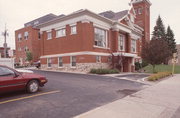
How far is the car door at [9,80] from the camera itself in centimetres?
583

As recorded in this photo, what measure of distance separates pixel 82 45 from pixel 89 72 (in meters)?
3.60

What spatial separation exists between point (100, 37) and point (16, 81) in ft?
52.1

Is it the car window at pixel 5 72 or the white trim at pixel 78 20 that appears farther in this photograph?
the white trim at pixel 78 20

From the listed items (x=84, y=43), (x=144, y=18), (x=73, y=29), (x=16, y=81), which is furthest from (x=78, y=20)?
(x=144, y=18)

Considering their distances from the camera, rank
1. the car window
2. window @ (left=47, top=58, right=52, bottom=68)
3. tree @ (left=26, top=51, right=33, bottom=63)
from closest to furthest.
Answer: the car window, window @ (left=47, top=58, right=52, bottom=68), tree @ (left=26, top=51, right=33, bottom=63)

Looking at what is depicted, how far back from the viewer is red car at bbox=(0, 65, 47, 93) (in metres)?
5.90

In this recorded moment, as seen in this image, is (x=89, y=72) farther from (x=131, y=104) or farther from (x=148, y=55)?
(x=131, y=104)

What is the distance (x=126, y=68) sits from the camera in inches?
974

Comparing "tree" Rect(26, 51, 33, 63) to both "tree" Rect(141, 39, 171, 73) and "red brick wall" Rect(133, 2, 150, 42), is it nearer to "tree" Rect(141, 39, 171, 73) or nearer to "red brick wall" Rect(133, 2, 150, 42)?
"tree" Rect(141, 39, 171, 73)

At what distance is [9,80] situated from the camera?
6.01 metres

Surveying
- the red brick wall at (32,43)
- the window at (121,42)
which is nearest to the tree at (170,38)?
the window at (121,42)

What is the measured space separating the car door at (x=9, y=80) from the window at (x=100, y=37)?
14.7 meters

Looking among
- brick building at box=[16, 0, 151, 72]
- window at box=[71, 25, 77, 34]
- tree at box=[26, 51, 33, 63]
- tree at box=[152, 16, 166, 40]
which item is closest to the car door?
brick building at box=[16, 0, 151, 72]

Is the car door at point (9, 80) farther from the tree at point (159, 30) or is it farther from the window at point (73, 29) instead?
the tree at point (159, 30)
